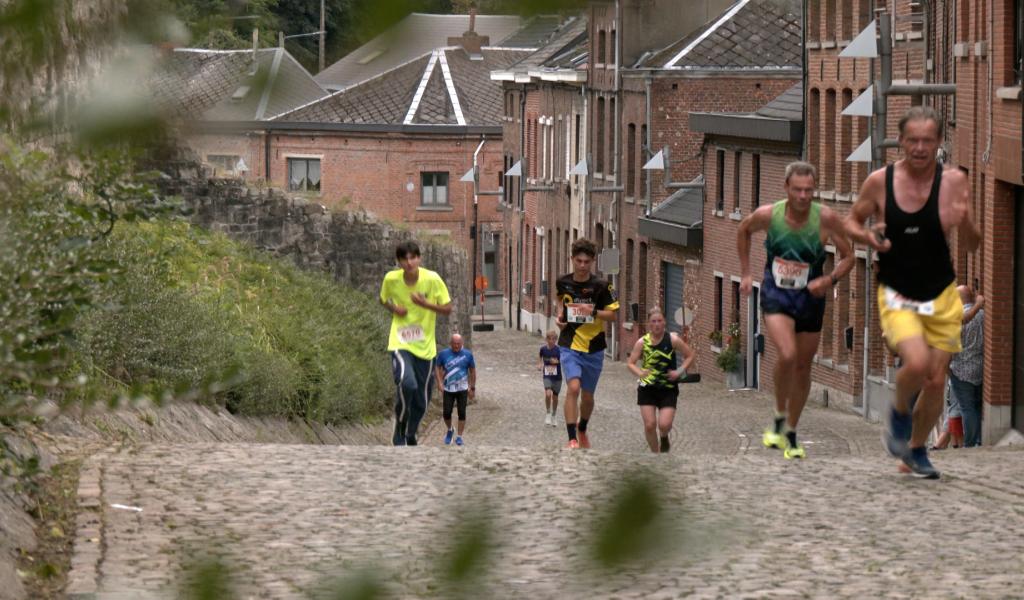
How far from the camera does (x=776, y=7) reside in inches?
71.3

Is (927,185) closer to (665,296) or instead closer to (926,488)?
(926,488)

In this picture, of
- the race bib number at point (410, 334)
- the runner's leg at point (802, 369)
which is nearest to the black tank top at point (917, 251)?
the runner's leg at point (802, 369)

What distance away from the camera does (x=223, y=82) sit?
5.22ft

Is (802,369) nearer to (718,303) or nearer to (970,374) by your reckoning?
(970,374)

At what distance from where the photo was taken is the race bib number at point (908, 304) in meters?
9.31

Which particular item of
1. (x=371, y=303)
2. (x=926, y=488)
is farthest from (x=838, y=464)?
(x=371, y=303)

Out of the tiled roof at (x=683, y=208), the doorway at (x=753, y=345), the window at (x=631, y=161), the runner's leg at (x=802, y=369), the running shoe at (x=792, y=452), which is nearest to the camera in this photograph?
the runner's leg at (x=802, y=369)

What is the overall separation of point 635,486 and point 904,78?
3100cm

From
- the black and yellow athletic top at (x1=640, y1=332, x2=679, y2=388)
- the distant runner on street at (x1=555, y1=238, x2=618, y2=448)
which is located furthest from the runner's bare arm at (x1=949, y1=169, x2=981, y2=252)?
the black and yellow athletic top at (x1=640, y1=332, x2=679, y2=388)

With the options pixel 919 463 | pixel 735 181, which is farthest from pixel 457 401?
pixel 735 181

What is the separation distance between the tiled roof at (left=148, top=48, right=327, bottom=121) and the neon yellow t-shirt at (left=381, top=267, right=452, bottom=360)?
12.8 m

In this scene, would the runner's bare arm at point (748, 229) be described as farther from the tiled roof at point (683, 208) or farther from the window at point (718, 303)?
the tiled roof at point (683, 208)

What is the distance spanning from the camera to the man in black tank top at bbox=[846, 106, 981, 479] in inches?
358

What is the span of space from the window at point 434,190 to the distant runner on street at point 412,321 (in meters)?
32.7
